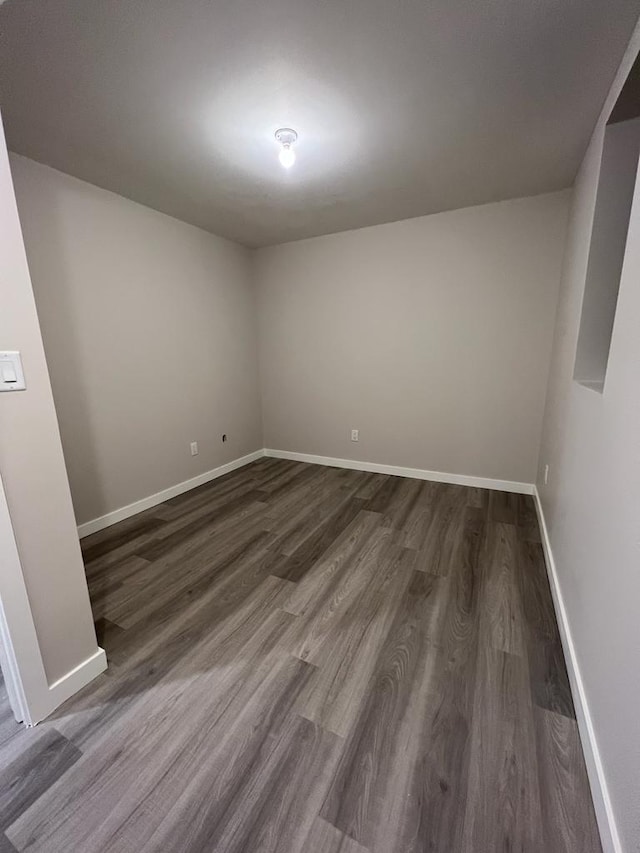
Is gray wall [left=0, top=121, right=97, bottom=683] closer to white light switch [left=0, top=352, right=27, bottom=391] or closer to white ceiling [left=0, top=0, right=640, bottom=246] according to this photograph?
white light switch [left=0, top=352, right=27, bottom=391]

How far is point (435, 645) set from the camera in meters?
1.47

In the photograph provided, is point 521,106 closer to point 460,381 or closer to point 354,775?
point 460,381

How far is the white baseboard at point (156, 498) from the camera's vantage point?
2.47 meters

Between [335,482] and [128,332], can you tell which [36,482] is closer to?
[128,332]

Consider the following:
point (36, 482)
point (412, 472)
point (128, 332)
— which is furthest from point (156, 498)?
point (412, 472)

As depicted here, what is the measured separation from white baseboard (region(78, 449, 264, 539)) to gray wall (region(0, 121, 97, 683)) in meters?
1.35

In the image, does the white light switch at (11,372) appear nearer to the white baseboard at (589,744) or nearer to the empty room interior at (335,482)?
the empty room interior at (335,482)

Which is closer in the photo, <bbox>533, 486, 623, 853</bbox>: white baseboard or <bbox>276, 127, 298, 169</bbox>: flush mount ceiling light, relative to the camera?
<bbox>533, 486, 623, 853</bbox>: white baseboard

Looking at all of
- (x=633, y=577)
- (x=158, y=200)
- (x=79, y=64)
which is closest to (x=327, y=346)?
(x=158, y=200)

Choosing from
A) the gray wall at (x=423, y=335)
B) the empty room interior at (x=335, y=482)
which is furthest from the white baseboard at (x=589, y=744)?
the gray wall at (x=423, y=335)

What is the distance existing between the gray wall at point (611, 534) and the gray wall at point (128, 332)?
112 inches

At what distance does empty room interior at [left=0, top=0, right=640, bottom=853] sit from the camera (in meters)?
0.98

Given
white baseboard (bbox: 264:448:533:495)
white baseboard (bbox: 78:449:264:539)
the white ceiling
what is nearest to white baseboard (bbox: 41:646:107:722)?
white baseboard (bbox: 78:449:264:539)

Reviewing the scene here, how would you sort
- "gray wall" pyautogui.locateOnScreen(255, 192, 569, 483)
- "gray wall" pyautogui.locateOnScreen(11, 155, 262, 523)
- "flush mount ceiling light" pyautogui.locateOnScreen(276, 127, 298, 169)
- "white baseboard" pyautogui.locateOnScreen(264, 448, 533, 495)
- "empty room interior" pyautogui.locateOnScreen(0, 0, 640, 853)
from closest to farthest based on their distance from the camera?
1. "empty room interior" pyautogui.locateOnScreen(0, 0, 640, 853)
2. "flush mount ceiling light" pyautogui.locateOnScreen(276, 127, 298, 169)
3. "gray wall" pyautogui.locateOnScreen(11, 155, 262, 523)
4. "gray wall" pyautogui.locateOnScreen(255, 192, 569, 483)
5. "white baseboard" pyautogui.locateOnScreen(264, 448, 533, 495)
